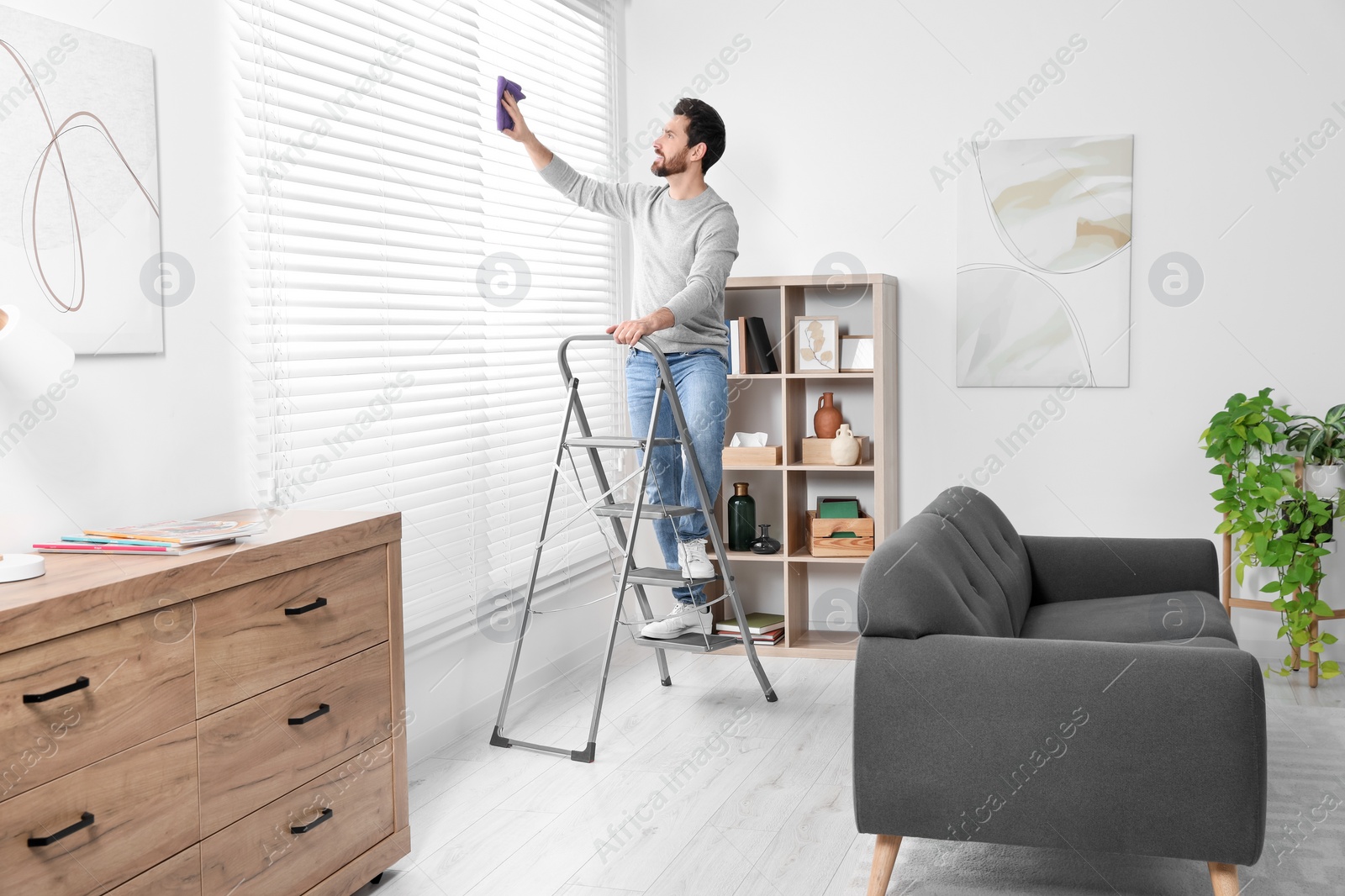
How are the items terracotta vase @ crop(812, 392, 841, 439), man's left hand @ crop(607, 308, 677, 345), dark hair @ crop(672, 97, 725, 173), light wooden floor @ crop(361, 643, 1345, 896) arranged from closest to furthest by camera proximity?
light wooden floor @ crop(361, 643, 1345, 896)
man's left hand @ crop(607, 308, 677, 345)
dark hair @ crop(672, 97, 725, 173)
terracotta vase @ crop(812, 392, 841, 439)

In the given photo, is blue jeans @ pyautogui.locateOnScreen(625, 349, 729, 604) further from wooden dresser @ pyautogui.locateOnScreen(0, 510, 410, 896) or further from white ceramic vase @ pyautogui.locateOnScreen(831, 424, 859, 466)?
wooden dresser @ pyautogui.locateOnScreen(0, 510, 410, 896)

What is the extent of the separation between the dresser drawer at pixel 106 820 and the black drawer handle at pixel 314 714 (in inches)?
11.3

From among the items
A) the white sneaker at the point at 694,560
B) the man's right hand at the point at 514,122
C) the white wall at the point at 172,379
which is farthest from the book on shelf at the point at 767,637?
the white wall at the point at 172,379

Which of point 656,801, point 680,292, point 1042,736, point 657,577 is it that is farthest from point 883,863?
point 680,292

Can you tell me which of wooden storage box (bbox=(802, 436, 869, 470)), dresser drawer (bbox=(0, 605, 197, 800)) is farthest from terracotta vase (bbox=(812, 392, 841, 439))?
dresser drawer (bbox=(0, 605, 197, 800))

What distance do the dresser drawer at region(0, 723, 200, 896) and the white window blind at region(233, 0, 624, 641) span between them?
1.01 m

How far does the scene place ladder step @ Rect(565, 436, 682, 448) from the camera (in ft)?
11.6

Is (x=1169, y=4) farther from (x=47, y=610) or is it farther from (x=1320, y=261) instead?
(x=47, y=610)

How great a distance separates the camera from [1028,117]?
4598 mm

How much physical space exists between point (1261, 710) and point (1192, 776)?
0.61 feet

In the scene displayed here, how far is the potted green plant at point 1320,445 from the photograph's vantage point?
4070mm

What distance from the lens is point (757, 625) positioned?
189 inches

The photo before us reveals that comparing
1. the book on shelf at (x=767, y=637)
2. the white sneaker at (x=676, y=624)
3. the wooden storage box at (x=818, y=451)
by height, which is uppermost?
the wooden storage box at (x=818, y=451)

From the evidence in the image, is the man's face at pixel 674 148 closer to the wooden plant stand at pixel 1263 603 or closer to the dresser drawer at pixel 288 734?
the dresser drawer at pixel 288 734
